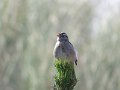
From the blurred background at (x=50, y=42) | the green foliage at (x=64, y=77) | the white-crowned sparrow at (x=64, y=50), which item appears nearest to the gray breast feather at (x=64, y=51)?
the white-crowned sparrow at (x=64, y=50)

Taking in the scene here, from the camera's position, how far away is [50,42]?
11586 mm

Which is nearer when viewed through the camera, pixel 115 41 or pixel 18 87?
pixel 18 87

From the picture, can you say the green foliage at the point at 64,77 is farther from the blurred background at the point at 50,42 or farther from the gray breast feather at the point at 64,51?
the blurred background at the point at 50,42

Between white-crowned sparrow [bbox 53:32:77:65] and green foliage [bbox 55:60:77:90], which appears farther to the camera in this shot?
white-crowned sparrow [bbox 53:32:77:65]

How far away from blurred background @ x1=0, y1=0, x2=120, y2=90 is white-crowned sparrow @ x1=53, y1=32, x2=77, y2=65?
6754 mm

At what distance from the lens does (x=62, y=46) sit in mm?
4137

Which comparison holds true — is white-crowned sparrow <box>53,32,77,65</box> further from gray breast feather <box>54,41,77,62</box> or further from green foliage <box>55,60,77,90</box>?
green foliage <box>55,60,77,90</box>

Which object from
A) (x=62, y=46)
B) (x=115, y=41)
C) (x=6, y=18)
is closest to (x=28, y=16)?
(x=6, y=18)

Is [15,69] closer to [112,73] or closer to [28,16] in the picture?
[28,16]

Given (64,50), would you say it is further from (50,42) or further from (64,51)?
(50,42)

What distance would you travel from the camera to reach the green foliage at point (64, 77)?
3.52 metres

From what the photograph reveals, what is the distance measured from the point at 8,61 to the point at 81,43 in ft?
5.74

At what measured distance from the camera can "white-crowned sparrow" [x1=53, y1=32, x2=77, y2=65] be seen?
3.85 m

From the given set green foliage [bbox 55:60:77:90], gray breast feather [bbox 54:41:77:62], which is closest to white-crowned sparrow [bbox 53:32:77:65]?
gray breast feather [bbox 54:41:77:62]
